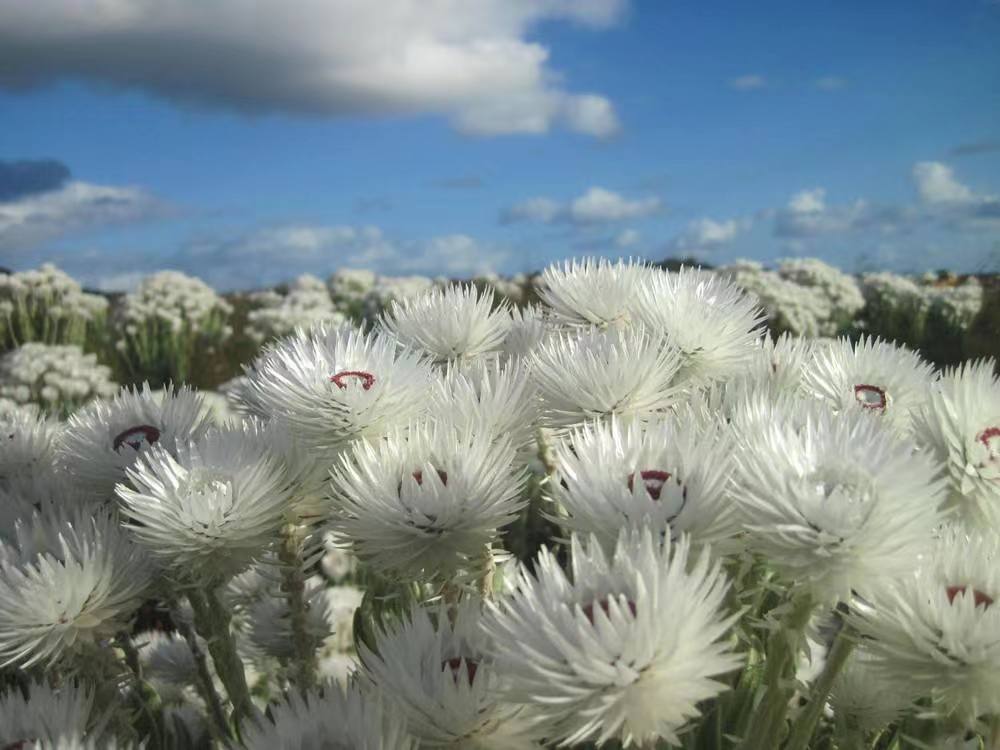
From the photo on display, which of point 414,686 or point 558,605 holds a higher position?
point 558,605

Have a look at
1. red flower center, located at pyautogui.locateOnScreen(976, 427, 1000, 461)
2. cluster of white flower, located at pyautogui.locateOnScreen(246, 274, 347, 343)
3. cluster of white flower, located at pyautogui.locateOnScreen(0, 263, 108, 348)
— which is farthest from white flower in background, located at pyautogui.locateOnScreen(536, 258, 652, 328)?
cluster of white flower, located at pyautogui.locateOnScreen(0, 263, 108, 348)

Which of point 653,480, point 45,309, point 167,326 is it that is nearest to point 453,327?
point 653,480

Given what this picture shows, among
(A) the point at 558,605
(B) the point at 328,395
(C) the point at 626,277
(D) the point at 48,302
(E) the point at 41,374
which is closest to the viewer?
(A) the point at 558,605

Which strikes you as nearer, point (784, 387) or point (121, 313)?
point (784, 387)

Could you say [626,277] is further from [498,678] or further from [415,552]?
[498,678]

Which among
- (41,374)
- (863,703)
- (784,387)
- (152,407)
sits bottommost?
(41,374)

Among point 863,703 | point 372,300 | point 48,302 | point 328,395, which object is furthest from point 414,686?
point 372,300
